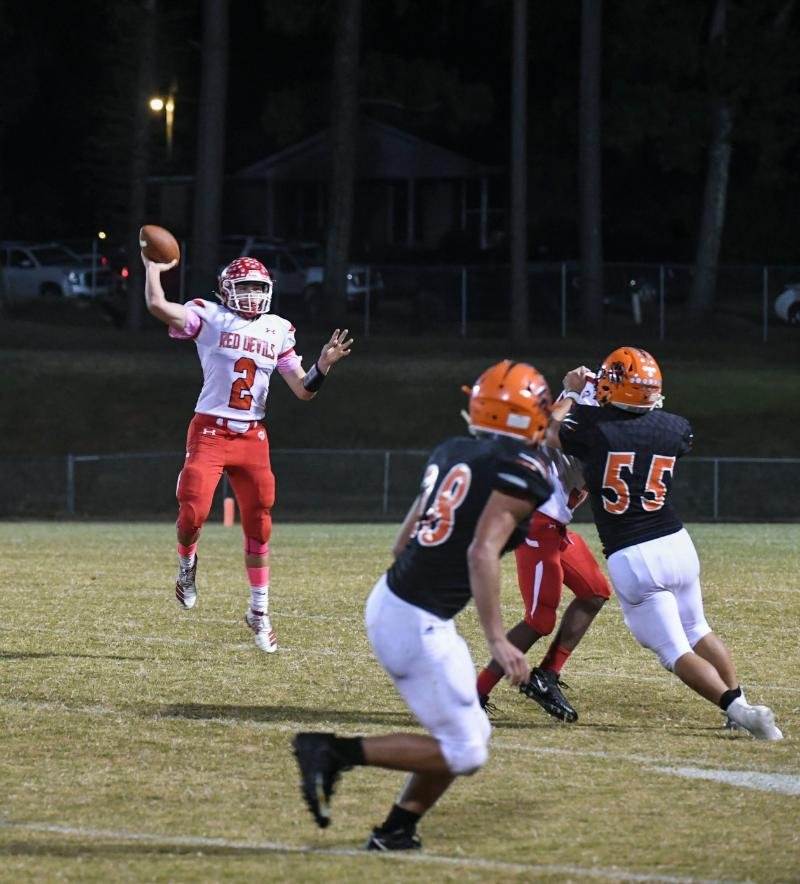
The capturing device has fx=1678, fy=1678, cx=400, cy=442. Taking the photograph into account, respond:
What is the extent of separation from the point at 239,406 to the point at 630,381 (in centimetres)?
301

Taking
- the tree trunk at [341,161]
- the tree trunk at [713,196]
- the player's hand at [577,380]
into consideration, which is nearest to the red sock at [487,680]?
the player's hand at [577,380]

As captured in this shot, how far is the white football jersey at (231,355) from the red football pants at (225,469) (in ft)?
0.40

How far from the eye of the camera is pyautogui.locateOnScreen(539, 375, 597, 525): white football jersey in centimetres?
830

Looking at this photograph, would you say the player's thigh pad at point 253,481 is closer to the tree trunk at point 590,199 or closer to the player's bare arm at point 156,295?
the player's bare arm at point 156,295

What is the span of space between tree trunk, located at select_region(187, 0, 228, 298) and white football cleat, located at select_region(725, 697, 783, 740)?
27888 millimetres

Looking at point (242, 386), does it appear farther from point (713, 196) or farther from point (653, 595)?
point (713, 196)

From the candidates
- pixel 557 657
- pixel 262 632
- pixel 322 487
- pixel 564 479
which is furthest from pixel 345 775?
pixel 322 487

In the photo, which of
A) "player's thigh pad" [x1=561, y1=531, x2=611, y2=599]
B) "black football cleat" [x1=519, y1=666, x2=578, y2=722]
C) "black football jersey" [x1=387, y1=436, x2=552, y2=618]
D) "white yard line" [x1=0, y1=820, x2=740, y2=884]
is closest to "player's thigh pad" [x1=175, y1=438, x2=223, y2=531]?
"player's thigh pad" [x1=561, y1=531, x2=611, y2=599]

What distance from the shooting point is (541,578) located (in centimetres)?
835

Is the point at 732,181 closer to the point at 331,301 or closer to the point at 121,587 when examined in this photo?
the point at 331,301

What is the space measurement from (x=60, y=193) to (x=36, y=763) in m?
49.9

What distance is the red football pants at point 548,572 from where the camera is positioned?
8.29 m

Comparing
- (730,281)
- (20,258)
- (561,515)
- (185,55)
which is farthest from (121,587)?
(185,55)

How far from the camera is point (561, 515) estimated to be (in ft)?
27.3
